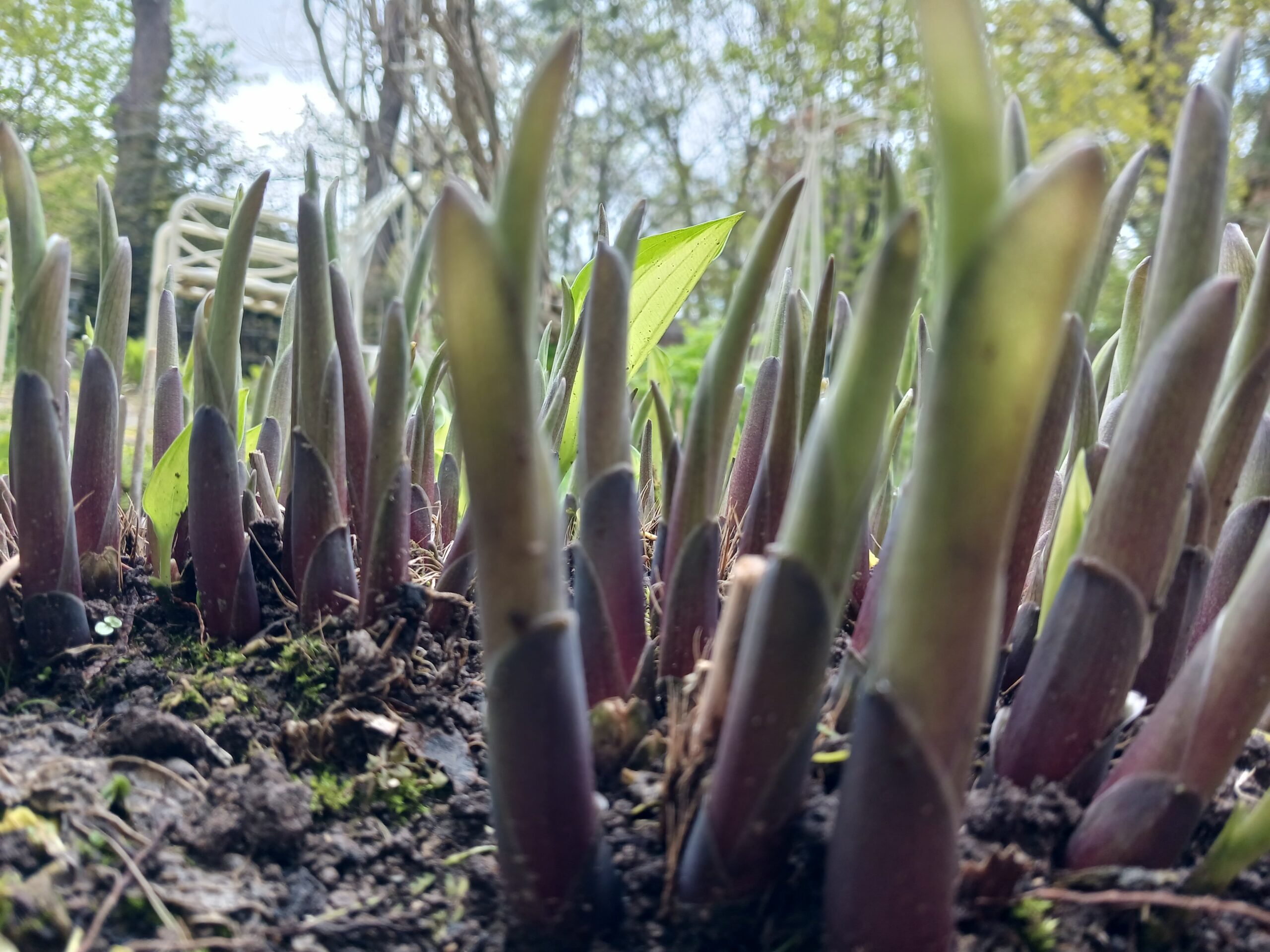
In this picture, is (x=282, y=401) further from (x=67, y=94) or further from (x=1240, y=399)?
(x=67, y=94)

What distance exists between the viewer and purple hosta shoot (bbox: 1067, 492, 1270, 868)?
0.34m

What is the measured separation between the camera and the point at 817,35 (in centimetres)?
551

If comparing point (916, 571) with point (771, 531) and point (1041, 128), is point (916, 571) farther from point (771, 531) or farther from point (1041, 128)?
point (1041, 128)

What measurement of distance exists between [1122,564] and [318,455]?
50 cm

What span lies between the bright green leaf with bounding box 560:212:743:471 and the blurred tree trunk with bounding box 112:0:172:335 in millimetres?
5226

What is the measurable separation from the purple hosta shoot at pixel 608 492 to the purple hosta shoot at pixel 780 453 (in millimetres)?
99

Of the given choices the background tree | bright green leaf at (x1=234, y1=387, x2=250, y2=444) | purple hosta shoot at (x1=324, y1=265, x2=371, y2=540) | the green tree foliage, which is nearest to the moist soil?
purple hosta shoot at (x1=324, y1=265, x2=371, y2=540)

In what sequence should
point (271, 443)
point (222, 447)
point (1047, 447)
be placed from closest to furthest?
point (1047, 447) < point (222, 447) < point (271, 443)

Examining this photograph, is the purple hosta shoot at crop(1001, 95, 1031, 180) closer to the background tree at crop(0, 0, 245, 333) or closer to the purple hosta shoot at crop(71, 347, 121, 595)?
the purple hosta shoot at crop(71, 347, 121, 595)

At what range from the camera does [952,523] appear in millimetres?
264

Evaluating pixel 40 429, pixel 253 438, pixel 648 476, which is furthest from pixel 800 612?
pixel 253 438

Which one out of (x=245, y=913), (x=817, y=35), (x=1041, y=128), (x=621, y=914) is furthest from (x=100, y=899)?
(x=817, y=35)

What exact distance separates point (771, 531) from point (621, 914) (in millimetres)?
248

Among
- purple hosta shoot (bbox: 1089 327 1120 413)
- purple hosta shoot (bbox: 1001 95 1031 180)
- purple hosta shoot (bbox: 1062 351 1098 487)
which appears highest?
purple hosta shoot (bbox: 1001 95 1031 180)
